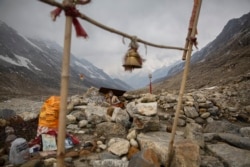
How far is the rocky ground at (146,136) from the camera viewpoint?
533cm

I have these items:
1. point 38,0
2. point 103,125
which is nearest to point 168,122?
point 103,125

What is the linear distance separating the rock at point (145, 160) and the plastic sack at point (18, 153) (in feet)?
8.16

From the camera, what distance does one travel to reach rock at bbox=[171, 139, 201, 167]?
516 centimetres

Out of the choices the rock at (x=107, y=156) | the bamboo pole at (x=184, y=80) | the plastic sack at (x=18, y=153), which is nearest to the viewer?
the bamboo pole at (x=184, y=80)

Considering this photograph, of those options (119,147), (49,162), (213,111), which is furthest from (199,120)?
(49,162)

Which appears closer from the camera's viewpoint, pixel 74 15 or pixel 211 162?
pixel 74 15

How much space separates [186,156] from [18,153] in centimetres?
378

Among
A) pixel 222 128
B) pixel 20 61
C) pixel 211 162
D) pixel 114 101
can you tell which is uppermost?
pixel 20 61

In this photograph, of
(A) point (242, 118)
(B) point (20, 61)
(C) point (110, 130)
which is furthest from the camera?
(B) point (20, 61)

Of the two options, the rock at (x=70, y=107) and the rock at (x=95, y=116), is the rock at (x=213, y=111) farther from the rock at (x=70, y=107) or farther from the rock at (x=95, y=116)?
the rock at (x=70, y=107)

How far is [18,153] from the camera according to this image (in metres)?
5.48

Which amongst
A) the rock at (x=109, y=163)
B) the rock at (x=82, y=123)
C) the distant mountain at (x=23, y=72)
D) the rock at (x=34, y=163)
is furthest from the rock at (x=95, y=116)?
the distant mountain at (x=23, y=72)

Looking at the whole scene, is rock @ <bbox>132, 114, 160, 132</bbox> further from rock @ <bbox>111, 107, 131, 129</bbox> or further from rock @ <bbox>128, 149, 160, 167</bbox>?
rock @ <bbox>128, 149, 160, 167</bbox>

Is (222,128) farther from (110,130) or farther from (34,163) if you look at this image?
(34,163)
